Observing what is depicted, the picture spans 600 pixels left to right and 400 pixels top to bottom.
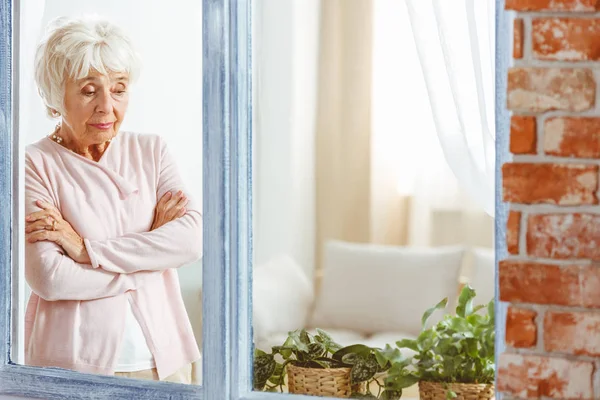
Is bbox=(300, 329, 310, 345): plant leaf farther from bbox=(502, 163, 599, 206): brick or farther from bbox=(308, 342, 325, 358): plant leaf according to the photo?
bbox=(502, 163, 599, 206): brick

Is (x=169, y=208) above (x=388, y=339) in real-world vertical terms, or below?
above

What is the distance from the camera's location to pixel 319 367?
184 centimetres

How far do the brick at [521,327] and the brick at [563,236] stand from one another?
4.4 inches

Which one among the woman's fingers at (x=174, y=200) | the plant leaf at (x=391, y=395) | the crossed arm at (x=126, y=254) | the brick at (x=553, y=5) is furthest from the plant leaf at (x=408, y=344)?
the brick at (x=553, y=5)

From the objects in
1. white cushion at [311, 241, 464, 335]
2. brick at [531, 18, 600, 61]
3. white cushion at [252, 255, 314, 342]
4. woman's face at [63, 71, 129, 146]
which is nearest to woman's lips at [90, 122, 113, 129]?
woman's face at [63, 71, 129, 146]

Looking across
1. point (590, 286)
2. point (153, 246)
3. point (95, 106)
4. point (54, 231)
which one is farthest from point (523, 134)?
point (54, 231)

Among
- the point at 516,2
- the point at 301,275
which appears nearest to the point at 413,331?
the point at 301,275

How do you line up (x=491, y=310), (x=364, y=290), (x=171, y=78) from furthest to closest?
(x=171, y=78)
(x=364, y=290)
(x=491, y=310)

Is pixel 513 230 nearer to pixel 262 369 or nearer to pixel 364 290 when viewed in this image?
pixel 364 290

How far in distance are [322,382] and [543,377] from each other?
1.82 feet

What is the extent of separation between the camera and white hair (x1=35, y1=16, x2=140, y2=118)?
195 cm

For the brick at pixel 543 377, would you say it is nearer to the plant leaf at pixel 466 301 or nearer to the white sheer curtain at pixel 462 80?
the plant leaf at pixel 466 301

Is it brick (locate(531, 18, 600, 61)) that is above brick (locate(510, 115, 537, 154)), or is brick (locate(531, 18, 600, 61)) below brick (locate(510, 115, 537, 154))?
above

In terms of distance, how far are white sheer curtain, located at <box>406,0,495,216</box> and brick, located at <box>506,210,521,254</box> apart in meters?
0.21
